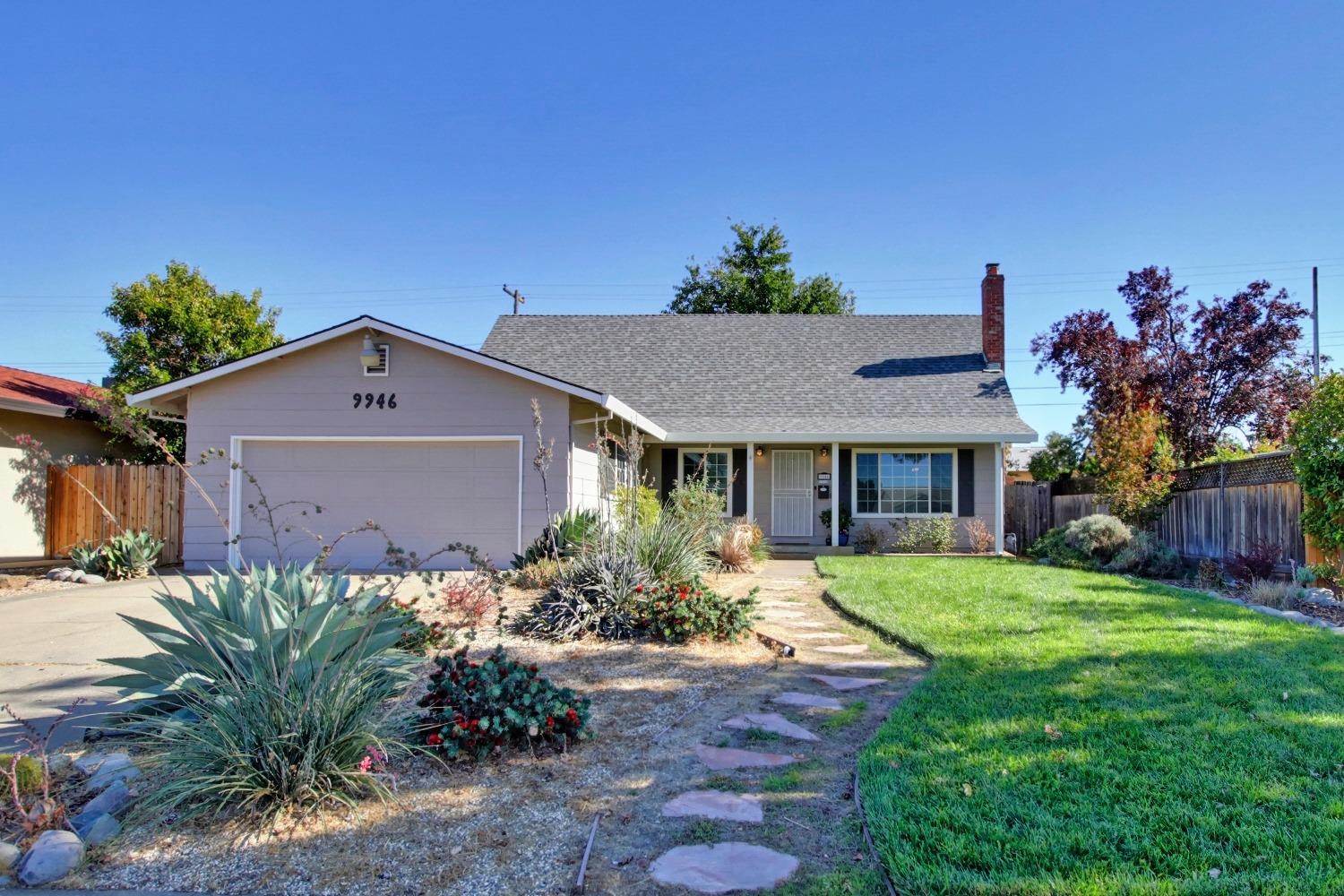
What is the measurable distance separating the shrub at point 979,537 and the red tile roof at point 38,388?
15946 mm

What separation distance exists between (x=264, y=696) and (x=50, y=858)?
0.78m

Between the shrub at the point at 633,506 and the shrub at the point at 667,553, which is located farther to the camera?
the shrub at the point at 633,506

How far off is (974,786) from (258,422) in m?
11.5

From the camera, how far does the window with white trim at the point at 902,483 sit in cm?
1523

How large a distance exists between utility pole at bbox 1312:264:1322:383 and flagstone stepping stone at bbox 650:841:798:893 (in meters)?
22.3

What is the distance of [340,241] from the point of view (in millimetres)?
18609

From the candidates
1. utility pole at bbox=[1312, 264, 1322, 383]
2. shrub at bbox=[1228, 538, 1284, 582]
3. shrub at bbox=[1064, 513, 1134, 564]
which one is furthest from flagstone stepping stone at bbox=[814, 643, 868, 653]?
Result: utility pole at bbox=[1312, 264, 1322, 383]

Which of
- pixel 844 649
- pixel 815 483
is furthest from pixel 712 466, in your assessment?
pixel 844 649

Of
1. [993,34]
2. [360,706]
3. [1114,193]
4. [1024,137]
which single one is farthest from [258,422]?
[1114,193]

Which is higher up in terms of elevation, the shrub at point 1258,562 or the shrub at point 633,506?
the shrub at point 633,506

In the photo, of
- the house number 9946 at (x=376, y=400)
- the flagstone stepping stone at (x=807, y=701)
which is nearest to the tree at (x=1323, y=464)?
the flagstone stepping stone at (x=807, y=701)

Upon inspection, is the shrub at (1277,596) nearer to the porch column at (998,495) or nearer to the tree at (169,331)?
the porch column at (998,495)

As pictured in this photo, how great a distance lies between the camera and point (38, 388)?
14.3 m

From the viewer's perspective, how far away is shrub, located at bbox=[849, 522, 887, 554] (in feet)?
48.4
